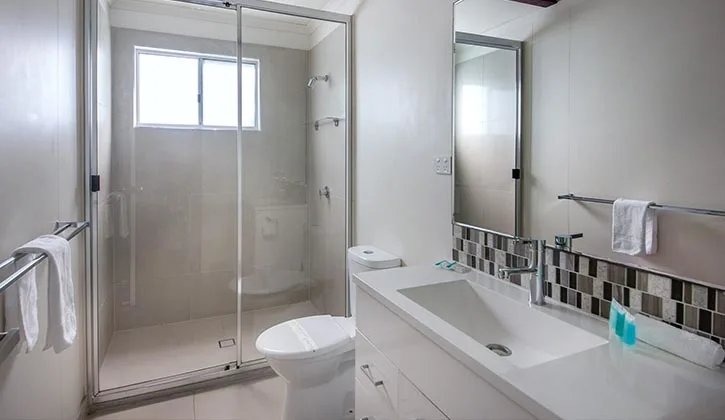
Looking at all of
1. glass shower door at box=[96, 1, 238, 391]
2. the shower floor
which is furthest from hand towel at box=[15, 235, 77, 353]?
glass shower door at box=[96, 1, 238, 391]

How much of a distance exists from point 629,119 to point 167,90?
9.76ft

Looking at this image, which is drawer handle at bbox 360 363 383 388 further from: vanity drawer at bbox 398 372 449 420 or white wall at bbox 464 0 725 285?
white wall at bbox 464 0 725 285

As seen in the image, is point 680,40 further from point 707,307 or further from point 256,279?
point 256,279

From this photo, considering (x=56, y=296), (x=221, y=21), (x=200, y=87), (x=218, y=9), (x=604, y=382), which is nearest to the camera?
(x=604, y=382)

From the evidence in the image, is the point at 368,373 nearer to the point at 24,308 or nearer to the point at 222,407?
the point at 24,308

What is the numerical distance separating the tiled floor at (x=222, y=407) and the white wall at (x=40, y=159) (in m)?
0.33

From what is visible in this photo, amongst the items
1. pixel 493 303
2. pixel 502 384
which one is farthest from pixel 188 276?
pixel 502 384

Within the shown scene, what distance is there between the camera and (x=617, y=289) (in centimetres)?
117

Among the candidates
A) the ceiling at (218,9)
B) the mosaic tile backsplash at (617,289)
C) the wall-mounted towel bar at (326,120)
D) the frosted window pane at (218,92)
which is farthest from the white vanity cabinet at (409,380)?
the ceiling at (218,9)

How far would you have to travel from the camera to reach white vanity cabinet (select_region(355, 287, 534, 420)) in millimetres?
948

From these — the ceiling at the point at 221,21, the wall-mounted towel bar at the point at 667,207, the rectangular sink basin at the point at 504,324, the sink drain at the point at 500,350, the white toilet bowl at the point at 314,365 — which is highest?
the ceiling at the point at 221,21

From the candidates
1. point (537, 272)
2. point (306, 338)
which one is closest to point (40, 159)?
point (306, 338)

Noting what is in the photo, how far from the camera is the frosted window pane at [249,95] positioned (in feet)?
10.1

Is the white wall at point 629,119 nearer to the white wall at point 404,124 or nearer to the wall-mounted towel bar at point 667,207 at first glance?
the wall-mounted towel bar at point 667,207
